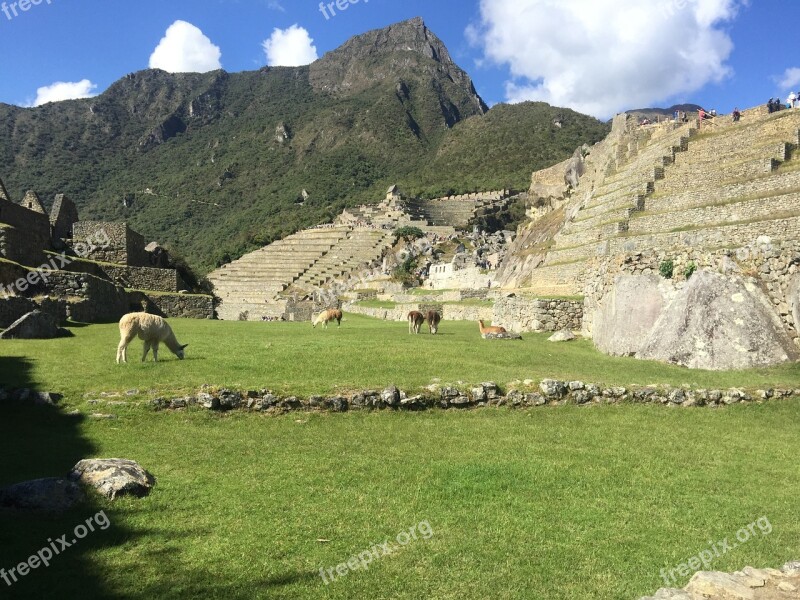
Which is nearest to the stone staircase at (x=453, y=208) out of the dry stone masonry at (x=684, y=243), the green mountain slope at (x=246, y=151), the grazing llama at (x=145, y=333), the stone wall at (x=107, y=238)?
the green mountain slope at (x=246, y=151)

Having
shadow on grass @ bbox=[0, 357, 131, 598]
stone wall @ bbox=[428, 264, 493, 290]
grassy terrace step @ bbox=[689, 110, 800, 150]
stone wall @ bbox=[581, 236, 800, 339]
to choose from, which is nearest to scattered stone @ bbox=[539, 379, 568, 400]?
stone wall @ bbox=[581, 236, 800, 339]

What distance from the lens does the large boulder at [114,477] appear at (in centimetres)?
524

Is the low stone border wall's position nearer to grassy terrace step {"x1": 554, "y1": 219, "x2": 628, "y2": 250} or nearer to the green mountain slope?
grassy terrace step {"x1": 554, "y1": 219, "x2": 628, "y2": 250}

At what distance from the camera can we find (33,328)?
46.1 feet

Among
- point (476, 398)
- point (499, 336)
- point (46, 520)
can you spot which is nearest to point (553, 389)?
point (476, 398)

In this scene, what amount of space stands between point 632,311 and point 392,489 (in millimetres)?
10630

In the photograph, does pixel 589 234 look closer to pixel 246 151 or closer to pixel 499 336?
pixel 499 336

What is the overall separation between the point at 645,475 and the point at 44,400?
8.06 meters

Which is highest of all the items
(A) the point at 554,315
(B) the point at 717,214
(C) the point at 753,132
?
→ (C) the point at 753,132

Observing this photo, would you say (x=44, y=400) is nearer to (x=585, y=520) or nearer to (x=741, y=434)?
(x=585, y=520)

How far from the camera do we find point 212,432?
7.64 meters

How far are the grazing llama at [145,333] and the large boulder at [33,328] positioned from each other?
4583mm

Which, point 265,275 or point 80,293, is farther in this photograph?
point 265,275

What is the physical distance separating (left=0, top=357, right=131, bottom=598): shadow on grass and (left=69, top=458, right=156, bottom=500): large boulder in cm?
15
